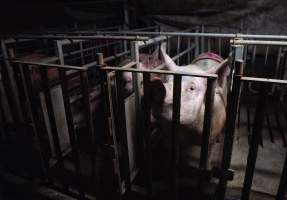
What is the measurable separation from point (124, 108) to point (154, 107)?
0.92 feet

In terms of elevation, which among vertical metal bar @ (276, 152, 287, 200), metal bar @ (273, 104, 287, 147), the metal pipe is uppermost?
the metal pipe

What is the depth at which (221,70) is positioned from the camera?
6.31ft

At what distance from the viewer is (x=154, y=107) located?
1.80m

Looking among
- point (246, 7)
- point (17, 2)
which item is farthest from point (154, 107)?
point (17, 2)

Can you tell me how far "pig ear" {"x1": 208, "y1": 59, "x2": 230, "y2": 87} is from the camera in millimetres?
1861

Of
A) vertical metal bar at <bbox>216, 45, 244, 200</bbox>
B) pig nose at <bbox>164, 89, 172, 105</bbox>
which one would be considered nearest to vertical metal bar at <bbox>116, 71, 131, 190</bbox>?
pig nose at <bbox>164, 89, 172, 105</bbox>

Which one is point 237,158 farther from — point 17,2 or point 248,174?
point 17,2

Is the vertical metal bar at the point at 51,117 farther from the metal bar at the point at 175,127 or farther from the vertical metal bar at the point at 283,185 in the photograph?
the vertical metal bar at the point at 283,185

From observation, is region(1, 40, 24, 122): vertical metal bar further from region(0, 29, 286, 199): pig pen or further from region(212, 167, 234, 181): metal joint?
region(212, 167, 234, 181): metal joint

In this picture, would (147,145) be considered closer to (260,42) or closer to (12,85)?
(260,42)

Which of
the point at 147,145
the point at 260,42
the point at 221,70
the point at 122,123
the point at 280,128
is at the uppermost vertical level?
the point at 260,42

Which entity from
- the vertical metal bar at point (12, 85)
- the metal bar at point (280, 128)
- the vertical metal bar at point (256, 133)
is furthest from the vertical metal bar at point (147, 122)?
the metal bar at point (280, 128)

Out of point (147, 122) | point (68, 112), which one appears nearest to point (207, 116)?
point (147, 122)

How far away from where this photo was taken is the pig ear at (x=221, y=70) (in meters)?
1.86
